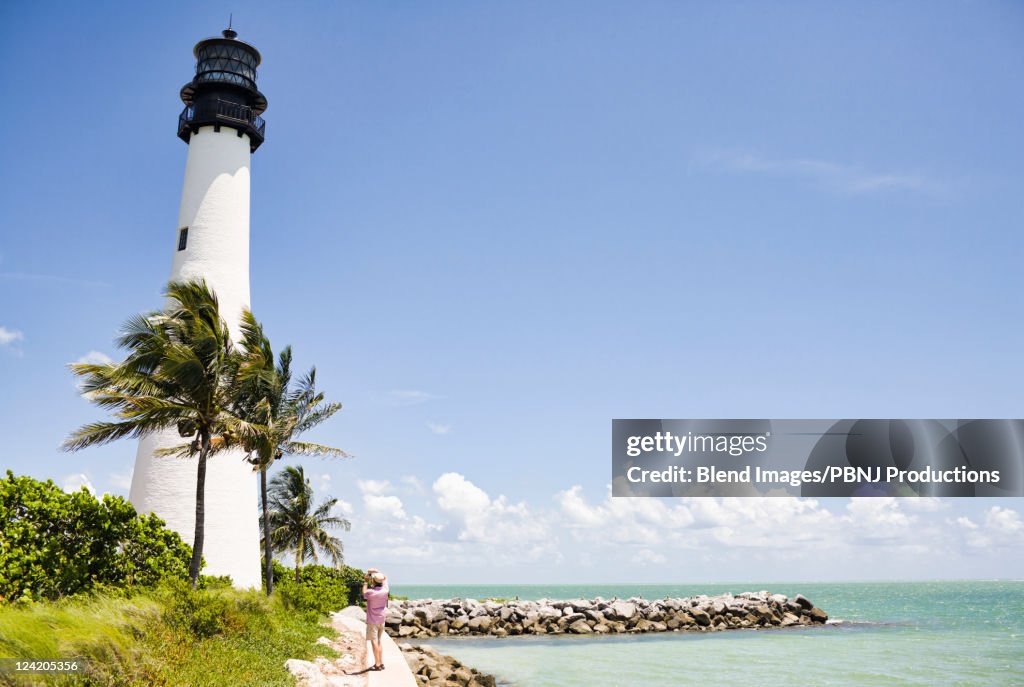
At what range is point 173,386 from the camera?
20797 mm

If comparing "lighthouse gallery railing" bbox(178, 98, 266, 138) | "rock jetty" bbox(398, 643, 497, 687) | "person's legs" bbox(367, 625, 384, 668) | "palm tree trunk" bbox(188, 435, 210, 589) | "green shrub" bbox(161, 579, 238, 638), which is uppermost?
"lighthouse gallery railing" bbox(178, 98, 266, 138)

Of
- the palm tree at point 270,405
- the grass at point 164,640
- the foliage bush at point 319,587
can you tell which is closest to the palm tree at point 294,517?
the foliage bush at point 319,587

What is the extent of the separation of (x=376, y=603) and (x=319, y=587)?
15.5m

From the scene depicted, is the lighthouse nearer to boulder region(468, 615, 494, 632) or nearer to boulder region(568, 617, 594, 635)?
boulder region(468, 615, 494, 632)

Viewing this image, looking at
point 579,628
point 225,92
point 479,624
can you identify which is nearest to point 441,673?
point 479,624

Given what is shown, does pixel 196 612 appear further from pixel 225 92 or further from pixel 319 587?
pixel 225 92

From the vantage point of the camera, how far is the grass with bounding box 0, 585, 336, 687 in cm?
994

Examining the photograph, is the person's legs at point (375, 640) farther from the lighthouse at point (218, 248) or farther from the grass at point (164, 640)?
the lighthouse at point (218, 248)

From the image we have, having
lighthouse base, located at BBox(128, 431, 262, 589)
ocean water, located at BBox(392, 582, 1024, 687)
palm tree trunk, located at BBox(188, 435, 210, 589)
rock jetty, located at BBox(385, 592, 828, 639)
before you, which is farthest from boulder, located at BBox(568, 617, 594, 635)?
palm tree trunk, located at BBox(188, 435, 210, 589)

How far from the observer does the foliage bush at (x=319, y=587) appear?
21.9 m

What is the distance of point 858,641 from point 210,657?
33.0 meters

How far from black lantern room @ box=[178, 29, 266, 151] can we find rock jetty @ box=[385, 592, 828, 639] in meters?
21.9

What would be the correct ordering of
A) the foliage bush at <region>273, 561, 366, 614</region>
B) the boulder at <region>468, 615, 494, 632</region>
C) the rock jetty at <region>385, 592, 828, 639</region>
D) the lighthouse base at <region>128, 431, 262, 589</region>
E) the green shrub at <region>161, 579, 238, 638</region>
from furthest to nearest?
the boulder at <region>468, 615, 494, 632</region>, the rock jetty at <region>385, 592, 828, 639</region>, the lighthouse base at <region>128, 431, 262, 589</region>, the foliage bush at <region>273, 561, 366, 614</region>, the green shrub at <region>161, 579, 238, 638</region>

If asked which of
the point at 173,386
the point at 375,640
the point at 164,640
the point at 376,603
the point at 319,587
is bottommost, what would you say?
the point at 319,587
